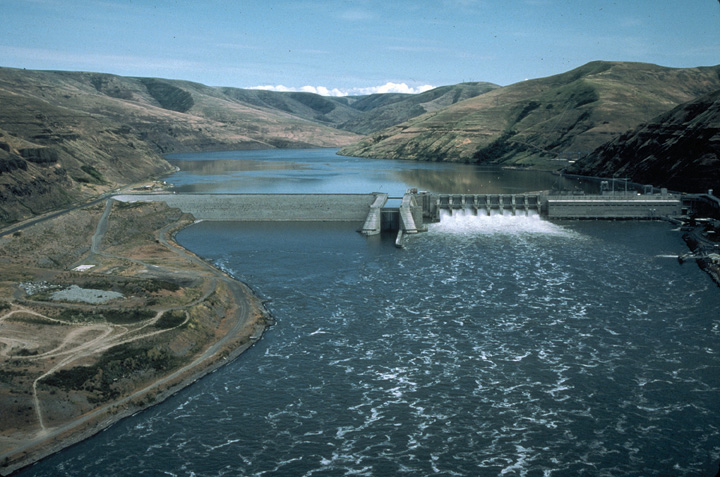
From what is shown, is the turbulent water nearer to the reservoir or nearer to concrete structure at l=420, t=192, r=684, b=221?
the reservoir

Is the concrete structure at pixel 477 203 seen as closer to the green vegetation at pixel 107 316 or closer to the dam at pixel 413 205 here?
the dam at pixel 413 205

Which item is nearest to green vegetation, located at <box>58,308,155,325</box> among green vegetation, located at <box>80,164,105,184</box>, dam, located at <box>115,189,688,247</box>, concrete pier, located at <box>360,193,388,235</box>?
concrete pier, located at <box>360,193,388,235</box>

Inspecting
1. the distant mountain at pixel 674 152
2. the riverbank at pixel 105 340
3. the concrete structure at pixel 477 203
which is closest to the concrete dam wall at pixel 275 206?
the concrete structure at pixel 477 203

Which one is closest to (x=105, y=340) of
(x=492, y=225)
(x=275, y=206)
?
(x=275, y=206)

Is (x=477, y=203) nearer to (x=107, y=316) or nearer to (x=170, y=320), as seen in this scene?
(x=170, y=320)

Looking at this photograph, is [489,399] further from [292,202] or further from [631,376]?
[292,202]

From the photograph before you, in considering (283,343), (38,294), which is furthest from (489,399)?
(38,294)
